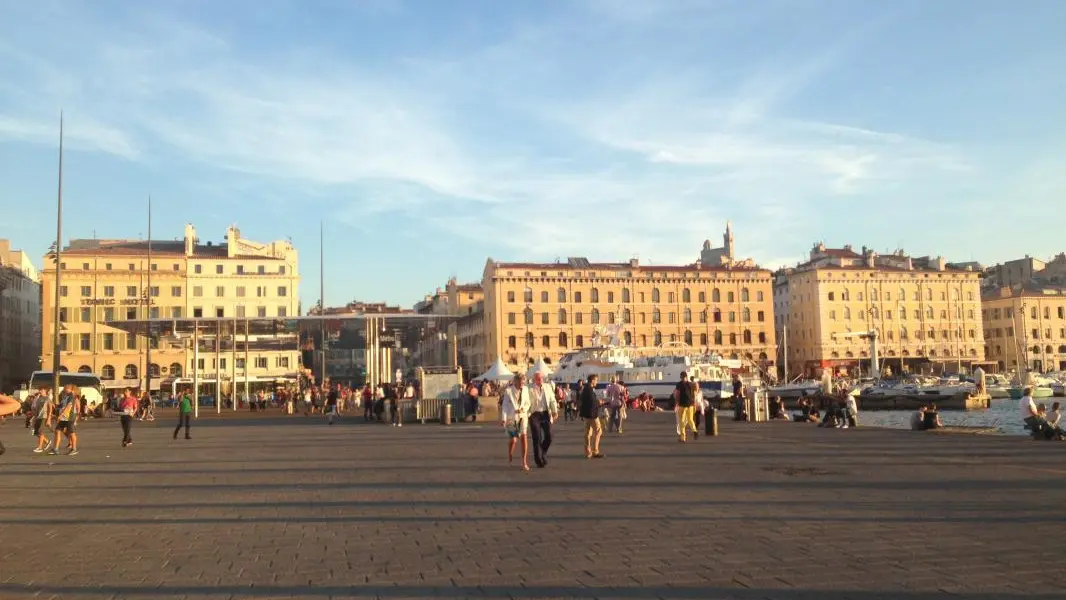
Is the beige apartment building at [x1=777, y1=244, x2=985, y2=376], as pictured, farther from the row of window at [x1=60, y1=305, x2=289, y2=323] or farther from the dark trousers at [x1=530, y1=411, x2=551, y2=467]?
the dark trousers at [x1=530, y1=411, x2=551, y2=467]

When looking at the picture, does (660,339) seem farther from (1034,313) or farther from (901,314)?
(1034,313)

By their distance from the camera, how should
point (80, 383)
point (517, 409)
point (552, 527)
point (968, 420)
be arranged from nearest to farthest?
point (552, 527), point (517, 409), point (968, 420), point (80, 383)

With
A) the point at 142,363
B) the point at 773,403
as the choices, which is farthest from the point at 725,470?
the point at 142,363

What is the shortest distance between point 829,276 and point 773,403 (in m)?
71.2

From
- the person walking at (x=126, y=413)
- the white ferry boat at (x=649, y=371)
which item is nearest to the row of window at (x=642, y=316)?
the white ferry boat at (x=649, y=371)

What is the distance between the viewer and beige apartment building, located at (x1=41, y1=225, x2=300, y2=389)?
78.1 meters

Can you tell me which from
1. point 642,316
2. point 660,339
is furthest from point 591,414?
point 660,339

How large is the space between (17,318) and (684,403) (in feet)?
301

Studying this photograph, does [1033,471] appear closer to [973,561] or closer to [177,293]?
[973,561]

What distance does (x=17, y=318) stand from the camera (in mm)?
92062

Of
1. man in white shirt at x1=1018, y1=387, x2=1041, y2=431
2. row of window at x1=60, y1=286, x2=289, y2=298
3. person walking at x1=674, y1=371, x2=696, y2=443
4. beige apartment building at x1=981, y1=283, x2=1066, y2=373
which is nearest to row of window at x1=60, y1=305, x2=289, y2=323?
row of window at x1=60, y1=286, x2=289, y2=298

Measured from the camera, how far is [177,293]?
82.1m

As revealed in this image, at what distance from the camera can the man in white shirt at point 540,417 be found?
14570 mm

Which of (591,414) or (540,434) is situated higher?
(591,414)
